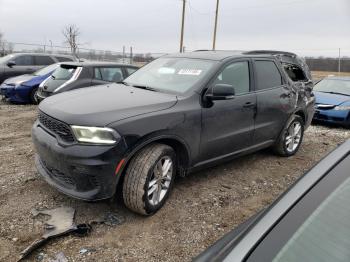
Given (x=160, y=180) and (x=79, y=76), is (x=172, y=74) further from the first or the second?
(x=79, y=76)

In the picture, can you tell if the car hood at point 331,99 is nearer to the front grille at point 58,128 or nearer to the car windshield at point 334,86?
the car windshield at point 334,86

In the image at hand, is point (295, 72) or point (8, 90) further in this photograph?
point (8, 90)

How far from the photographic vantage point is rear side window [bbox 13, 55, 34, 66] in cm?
1224

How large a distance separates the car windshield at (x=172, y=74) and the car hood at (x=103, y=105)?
0.25 m

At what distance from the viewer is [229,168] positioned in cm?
491

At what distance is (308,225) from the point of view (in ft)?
3.86

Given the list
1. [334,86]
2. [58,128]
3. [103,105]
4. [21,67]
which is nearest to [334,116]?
[334,86]

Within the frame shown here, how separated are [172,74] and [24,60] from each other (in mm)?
9947

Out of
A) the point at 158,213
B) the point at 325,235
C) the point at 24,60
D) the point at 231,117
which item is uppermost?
the point at 24,60

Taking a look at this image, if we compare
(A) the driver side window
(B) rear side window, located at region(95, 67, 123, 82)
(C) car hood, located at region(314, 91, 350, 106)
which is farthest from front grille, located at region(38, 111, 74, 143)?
(C) car hood, located at region(314, 91, 350, 106)

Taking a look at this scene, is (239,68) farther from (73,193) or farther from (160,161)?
(73,193)

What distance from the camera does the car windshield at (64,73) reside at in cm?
839

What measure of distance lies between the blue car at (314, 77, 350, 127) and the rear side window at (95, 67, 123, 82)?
530 centimetres

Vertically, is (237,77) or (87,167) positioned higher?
(237,77)
